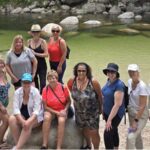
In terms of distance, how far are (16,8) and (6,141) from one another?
33.4 metres

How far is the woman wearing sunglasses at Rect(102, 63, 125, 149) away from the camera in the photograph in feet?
18.6

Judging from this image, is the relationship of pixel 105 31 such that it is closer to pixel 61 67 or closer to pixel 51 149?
pixel 61 67

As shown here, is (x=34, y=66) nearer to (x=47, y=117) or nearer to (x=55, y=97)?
(x=55, y=97)

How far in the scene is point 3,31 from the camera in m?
24.3

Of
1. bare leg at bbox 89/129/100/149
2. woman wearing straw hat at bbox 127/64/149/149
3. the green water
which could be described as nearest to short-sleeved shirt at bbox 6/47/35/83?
bare leg at bbox 89/129/100/149

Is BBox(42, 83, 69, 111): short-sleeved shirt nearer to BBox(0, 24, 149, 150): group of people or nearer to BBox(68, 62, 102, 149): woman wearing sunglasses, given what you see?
BBox(0, 24, 149, 150): group of people

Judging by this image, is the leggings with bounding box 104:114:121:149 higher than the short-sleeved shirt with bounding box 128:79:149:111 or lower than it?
lower

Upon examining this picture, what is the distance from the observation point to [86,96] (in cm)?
578

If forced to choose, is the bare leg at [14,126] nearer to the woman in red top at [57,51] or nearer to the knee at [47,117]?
the knee at [47,117]

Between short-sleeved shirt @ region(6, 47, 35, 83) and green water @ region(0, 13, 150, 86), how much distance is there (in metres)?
4.80

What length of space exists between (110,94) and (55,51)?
2736 millimetres

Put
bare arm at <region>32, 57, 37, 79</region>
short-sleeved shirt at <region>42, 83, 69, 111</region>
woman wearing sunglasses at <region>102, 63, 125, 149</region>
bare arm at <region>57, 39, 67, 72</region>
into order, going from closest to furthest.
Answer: woman wearing sunglasses at <region>102, 63, 125, 149</region>, short-sleeved shirt at <region>42, 83, 69, 111</region>, bare arm at <region>32, 57, 37, 79</region>, bare arm at <region>57, 39, 67, 72</region>

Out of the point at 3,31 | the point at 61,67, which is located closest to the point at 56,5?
the point at 3,31

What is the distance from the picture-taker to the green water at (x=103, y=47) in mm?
14302
